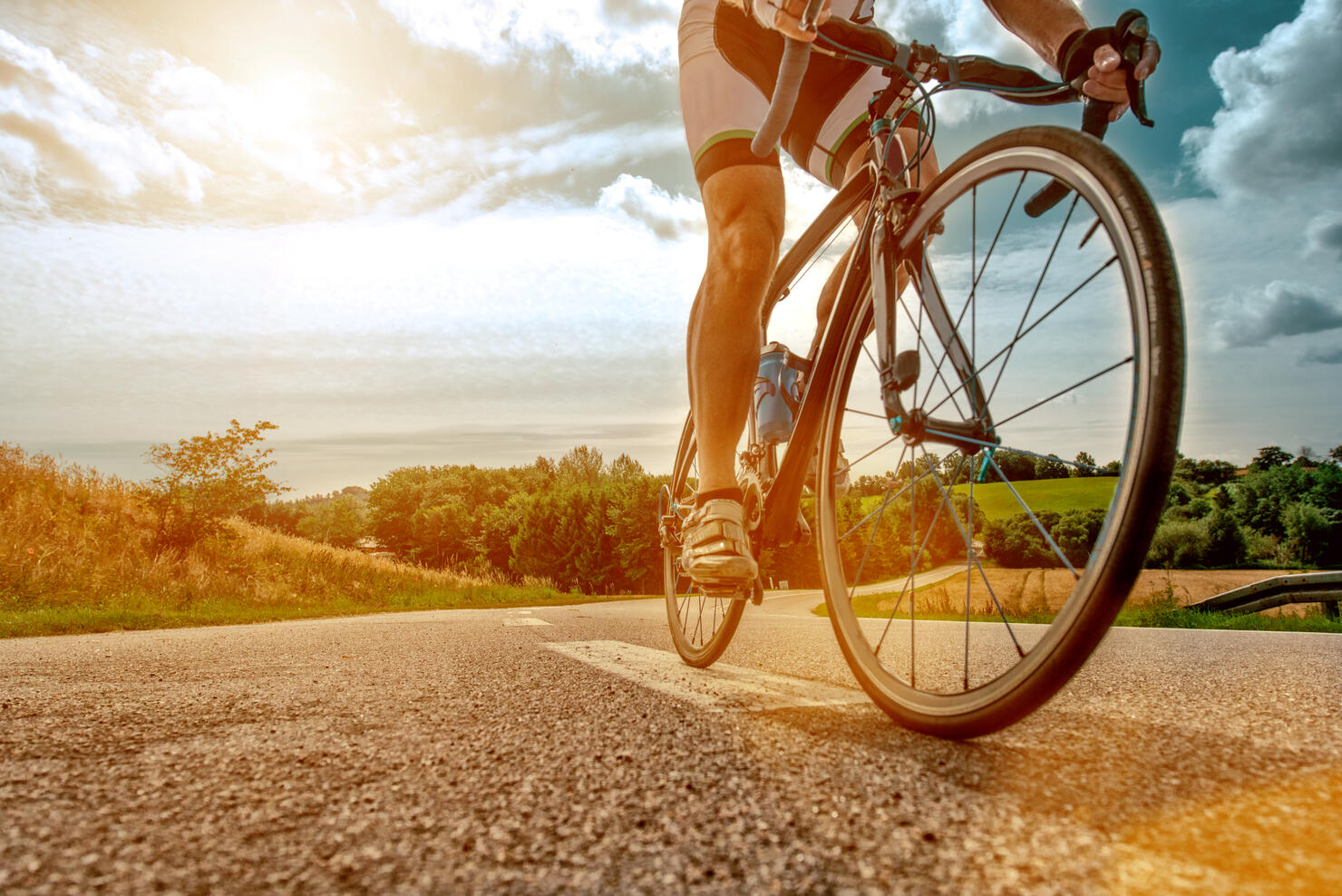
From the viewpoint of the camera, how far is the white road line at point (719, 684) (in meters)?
1.44

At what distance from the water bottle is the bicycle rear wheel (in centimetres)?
35

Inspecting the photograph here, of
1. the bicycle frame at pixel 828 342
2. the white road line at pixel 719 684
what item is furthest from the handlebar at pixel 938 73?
the white road line at pixel 719 684

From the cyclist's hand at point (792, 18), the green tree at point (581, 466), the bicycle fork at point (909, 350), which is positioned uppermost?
the green tree at point (581, 466)

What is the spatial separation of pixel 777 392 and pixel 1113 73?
1.09m

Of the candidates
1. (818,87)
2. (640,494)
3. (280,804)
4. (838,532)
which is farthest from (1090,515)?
(640,494)

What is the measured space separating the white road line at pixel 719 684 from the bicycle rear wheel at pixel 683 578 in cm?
16

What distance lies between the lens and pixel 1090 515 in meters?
1.11

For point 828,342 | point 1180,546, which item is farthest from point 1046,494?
point 1180,546

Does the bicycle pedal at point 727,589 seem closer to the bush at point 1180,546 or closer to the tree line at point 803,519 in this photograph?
the tree line at point 803,519

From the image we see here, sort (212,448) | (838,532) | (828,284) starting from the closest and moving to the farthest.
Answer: (838,532)
(828,284)
(212,448)

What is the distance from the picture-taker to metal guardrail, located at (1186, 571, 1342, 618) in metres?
4.53

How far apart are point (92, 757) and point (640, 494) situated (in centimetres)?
3829

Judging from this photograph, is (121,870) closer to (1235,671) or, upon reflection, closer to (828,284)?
(828,284)

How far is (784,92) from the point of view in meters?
1.55
